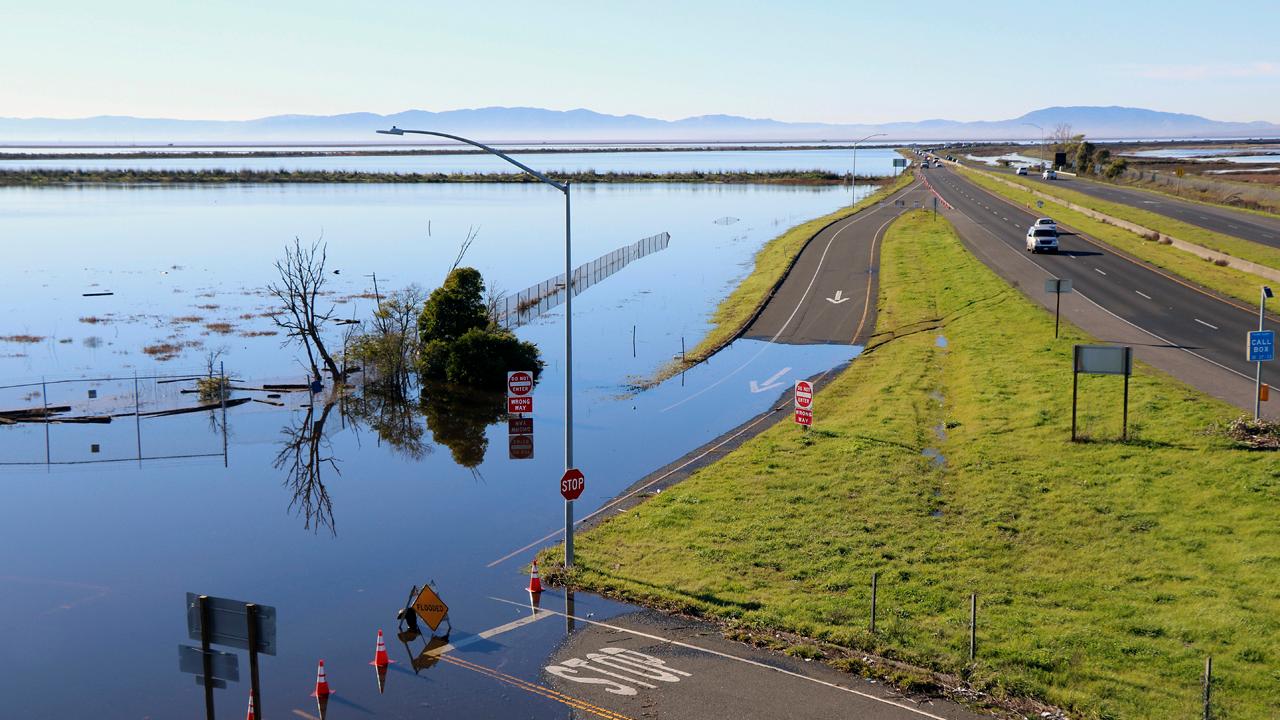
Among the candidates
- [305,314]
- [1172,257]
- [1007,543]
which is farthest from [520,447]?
[1172,257]

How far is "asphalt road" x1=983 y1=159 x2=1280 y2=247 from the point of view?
6630 centimetres

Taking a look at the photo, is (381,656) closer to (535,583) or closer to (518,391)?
(535,583)

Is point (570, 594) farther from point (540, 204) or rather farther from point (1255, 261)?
point (540, 204)

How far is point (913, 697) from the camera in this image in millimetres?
16516

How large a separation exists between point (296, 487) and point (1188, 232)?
5842 cm

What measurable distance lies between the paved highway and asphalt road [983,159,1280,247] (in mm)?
8170

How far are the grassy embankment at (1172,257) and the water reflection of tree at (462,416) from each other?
1362 inches

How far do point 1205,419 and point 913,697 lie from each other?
17.7 m

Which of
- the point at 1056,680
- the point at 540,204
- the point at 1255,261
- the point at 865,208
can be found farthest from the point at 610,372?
the point at 540,204

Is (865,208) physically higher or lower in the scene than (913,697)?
higher

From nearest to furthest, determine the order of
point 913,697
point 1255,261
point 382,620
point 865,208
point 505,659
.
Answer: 1. point 913,697
2. point 505,659
3. point 382,620
4. point 1255,261
5. point 865,208

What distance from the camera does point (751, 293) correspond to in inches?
2467

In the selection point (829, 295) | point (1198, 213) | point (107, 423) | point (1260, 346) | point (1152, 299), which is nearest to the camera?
point (1260, 346)

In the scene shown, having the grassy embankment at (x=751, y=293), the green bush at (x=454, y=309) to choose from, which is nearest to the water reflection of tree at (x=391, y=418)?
the green bush at (x=454, y=309)
